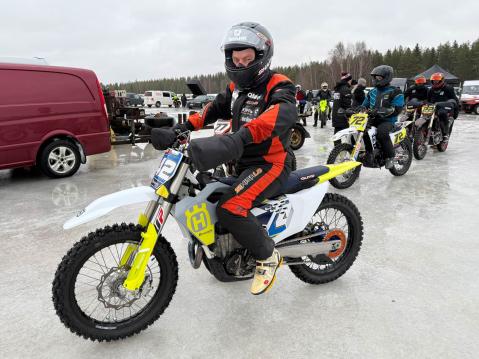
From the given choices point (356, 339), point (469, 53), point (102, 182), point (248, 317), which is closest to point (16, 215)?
point (102, 182)

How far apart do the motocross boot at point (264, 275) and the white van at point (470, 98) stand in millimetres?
25445

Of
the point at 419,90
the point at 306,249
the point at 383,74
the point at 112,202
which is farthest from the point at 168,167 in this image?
the point at 419,90

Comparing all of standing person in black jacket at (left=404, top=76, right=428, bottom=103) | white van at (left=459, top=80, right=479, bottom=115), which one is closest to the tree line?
white van at (left=459, top=80, right=479, bottom=115)

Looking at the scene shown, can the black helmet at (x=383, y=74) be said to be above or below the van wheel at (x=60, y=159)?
above

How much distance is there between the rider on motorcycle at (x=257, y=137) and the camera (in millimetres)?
2305

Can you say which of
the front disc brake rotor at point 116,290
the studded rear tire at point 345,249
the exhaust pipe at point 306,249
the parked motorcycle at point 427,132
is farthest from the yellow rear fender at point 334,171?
the parked motorcycle at point 427,132

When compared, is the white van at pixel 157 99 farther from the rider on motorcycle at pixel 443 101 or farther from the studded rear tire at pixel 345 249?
the studded rear tire at pixel 345 249

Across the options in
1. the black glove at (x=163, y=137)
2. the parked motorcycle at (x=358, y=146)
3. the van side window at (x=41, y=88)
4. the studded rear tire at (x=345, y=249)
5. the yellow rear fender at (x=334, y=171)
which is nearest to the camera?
the black glove at (x=163, y=137)

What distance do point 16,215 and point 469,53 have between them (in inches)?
3575

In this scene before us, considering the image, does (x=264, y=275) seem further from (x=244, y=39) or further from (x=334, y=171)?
(x=244, y=39)

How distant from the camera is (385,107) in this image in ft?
20.6

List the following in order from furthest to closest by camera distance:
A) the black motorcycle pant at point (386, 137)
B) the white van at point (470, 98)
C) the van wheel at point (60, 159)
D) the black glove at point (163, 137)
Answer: the white van at point (470, 98) < the van wheel at point (60, 159) < the black motorcycle pant at point (386, 137) < the black glove at point (163, 137)

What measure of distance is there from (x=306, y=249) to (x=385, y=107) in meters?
4.39

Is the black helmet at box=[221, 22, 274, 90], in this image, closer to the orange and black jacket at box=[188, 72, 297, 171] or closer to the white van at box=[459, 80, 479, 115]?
the orange and black jacket at box=[188, 72, 297, 171]
